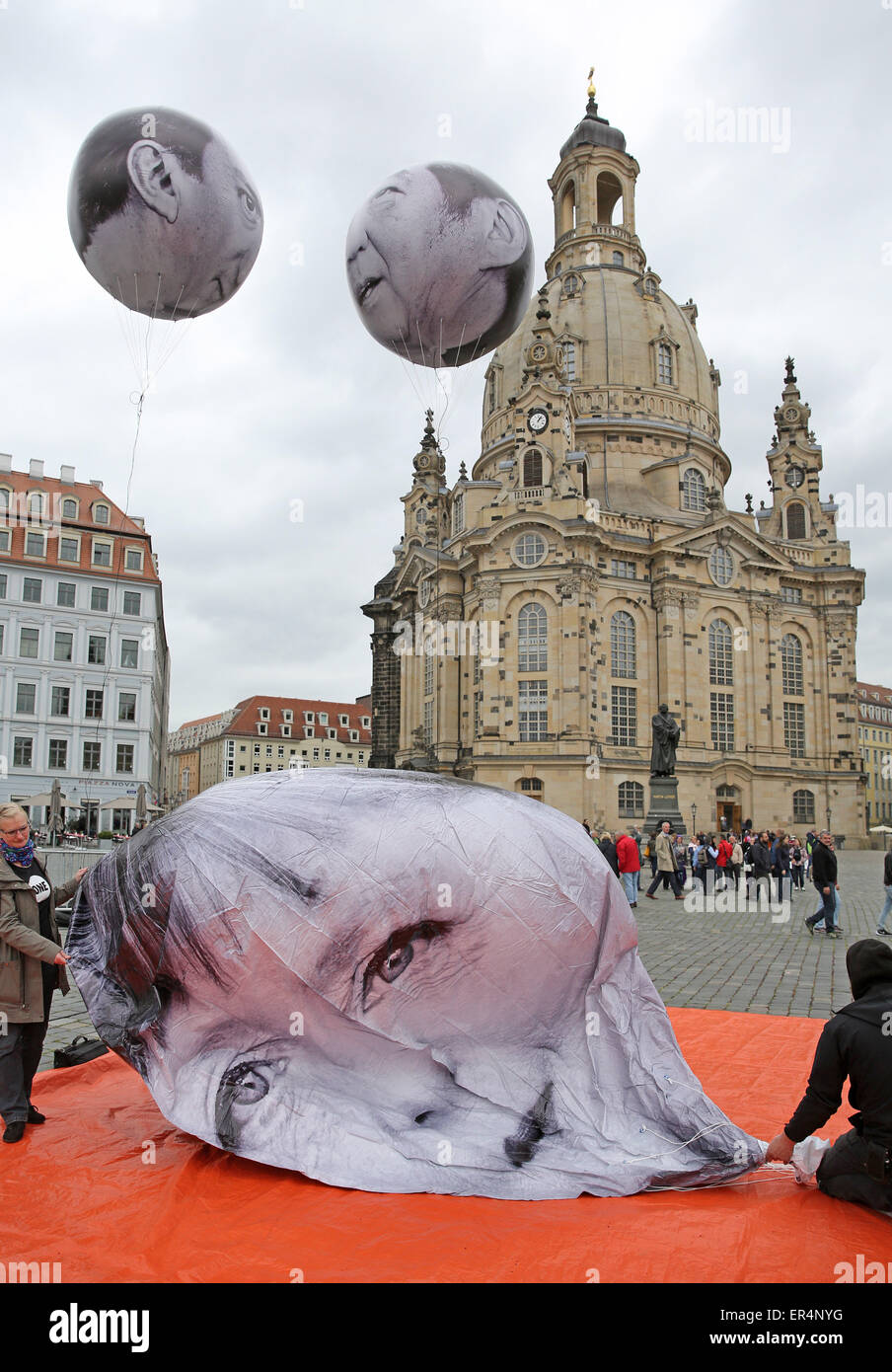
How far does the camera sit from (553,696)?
46.9m

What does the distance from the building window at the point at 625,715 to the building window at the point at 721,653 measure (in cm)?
523

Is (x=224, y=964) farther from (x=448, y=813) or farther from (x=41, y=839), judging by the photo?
(x=41, y=839)

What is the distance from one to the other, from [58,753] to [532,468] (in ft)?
98.4

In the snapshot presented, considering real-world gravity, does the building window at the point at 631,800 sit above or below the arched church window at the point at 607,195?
below

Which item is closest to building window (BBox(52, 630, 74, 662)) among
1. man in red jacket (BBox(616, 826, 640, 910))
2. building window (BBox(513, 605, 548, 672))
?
building window (BBox(513, 605, 548, 672))

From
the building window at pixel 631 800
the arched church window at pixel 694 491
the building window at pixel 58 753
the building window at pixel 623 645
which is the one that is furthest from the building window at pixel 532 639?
the building window at pixel 58 753

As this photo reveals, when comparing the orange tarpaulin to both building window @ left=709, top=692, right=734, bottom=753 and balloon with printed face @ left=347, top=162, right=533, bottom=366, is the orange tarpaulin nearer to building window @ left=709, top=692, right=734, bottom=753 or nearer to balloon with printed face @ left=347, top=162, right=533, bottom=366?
balloon with printed face @ left=347, top=162, right=533, bottom=366

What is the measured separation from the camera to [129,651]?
51.6 meters

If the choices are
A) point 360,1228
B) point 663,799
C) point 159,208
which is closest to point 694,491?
point 663,799

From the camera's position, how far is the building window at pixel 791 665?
177ft

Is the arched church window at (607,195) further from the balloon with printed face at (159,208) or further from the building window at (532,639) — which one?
the balloon with printed face at (159,208)

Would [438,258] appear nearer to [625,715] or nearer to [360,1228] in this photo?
[360,1228]
